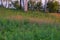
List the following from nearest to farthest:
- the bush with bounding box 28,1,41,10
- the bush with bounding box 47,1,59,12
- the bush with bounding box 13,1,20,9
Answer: the bush with bounding box 47,1,59,12 → the bush with bounding box 28,1,41,10 → the bush with bounding box 13,1,20,9

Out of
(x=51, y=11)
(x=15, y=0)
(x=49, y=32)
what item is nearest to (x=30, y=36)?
(x=49, y=32)

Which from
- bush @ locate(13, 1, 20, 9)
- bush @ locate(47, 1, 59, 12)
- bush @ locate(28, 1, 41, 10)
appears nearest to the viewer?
bush @ locate(47, 1, 59, 12)

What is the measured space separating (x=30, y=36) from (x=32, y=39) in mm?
249

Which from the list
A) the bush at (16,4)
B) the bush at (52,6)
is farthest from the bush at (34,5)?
the bush at (16,4)

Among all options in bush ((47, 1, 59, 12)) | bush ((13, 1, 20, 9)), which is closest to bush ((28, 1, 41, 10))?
bush ((47, 1, 59, 12))

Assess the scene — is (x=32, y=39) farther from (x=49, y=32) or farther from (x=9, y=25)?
(x=9, y=25)

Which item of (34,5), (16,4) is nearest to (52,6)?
(34,5)

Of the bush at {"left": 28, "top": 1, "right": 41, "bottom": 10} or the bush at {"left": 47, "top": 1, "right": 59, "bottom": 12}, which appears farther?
the bush at {"left": 28, "top": 1, "right": 41, "bottom": 10}

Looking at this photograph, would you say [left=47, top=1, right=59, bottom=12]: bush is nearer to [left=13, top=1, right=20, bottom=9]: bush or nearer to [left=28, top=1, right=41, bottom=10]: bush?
[left=28, top=1, right=41, bottom=10]: bush

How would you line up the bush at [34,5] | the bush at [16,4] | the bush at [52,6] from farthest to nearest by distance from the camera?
the bush at [16,4] → the bush at [34,5] → the bush at [52,6]

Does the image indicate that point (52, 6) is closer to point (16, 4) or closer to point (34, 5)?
point (34, 5)

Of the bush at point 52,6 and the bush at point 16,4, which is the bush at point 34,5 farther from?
the bush at point 16,4

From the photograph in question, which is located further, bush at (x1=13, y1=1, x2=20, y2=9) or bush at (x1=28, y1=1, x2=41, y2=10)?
bush at (x1=13, y1=1, x2=20, y2=9)

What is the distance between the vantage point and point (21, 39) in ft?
23.7
